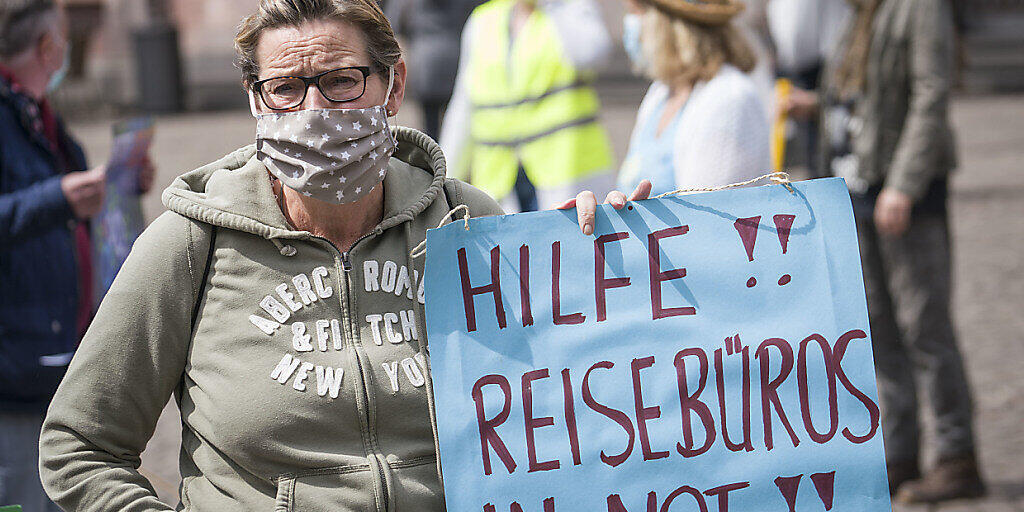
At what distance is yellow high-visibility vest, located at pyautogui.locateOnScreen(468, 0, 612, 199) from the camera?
4.88 meters

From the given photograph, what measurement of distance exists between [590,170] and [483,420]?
→ 299cm

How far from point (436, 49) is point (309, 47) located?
5761 mm

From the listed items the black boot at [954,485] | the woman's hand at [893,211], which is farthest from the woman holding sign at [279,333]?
the black boot at [954,485]

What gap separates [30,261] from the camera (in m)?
3.13

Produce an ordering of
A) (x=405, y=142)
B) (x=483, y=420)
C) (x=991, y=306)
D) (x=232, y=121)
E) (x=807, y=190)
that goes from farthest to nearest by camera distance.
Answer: (x=232, y=121), (x=991, y=306), (x=405, y=142), (x=807, y=190), (x=483, y=420)

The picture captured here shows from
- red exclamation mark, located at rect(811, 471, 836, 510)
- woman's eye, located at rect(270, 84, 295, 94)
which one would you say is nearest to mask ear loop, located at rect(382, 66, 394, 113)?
woman's eye, located at rect(270, 84, 295, 94)

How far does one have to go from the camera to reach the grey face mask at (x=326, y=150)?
6.63 feet

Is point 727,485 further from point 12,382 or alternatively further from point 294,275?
point 12,382

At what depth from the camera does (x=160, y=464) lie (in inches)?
195

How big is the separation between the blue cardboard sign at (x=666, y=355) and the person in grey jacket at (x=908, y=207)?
2.40m

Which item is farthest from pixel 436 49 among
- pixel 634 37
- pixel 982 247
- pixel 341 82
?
pixel 341 82

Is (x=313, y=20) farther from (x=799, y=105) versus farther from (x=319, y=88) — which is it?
(x=799, y=105)

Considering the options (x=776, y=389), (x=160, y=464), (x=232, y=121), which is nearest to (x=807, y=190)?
(x=776, y=389)

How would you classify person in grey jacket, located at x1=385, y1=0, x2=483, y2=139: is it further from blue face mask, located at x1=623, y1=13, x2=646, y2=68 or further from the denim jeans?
the denim jeans
